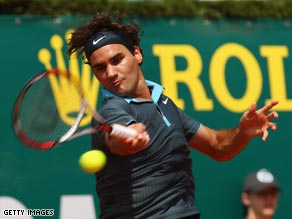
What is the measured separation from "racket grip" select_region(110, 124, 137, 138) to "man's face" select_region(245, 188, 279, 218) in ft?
3.91

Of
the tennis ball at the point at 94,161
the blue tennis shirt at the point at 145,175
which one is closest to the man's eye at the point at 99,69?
the blue tennis shirt at the point at 145,175

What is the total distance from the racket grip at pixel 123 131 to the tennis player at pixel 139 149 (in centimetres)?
3

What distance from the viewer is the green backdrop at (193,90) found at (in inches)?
182

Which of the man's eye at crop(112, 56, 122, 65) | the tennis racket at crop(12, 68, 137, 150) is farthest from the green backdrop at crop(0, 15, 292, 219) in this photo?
the man's eye at crop(112, 56, 122, 65)

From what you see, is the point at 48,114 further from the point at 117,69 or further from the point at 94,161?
the point at 94,161

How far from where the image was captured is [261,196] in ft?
12.6

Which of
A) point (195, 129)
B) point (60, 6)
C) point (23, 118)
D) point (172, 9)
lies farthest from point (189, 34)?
point (23, 118)

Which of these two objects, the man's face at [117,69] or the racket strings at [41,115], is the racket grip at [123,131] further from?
the racket strings at [41,115]

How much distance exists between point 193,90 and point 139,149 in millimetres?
2044

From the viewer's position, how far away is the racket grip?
2777mm

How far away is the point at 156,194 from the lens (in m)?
3.09

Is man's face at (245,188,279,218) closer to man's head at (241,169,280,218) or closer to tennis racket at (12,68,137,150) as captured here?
man's head at (241,169,280,218)

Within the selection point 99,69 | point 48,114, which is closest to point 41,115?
point 48,114

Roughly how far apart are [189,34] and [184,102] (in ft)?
1.43
